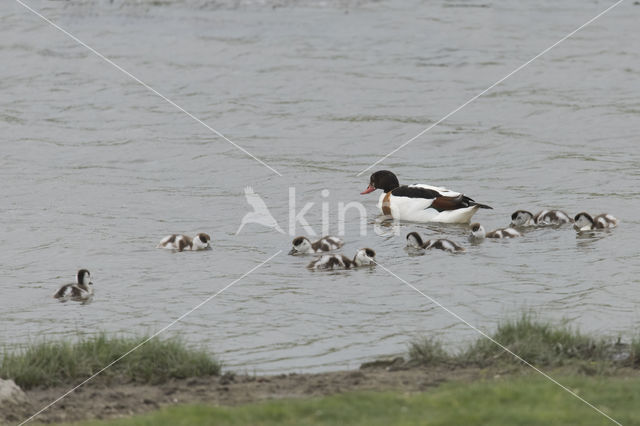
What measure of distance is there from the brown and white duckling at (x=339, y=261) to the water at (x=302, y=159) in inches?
8.0

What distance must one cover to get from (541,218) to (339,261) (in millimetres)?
2965

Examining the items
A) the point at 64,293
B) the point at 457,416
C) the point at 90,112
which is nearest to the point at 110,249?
the point at 64,293

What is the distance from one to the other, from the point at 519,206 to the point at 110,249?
17.3 ft

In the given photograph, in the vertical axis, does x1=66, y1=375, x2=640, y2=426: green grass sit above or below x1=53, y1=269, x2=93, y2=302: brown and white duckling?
below

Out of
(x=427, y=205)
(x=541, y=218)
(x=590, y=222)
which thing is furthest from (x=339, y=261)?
Result: (x=590, y=222)

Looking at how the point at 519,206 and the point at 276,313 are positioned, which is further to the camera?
the point at 519,206

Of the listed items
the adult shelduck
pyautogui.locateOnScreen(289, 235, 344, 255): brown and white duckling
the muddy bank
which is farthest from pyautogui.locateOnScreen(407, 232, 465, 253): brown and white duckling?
the muddy bank

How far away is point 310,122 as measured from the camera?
1841 centimetres

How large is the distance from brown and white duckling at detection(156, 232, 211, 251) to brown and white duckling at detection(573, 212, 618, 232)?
423 centimetres

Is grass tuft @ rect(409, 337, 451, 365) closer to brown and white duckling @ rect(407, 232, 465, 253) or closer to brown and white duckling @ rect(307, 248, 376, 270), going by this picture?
brown and white duckling @ rect(307, 248, 376, 270)

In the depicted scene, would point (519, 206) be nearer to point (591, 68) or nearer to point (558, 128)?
point (558, 128)

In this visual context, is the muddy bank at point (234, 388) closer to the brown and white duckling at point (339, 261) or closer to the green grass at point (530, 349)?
the green grass at point (530, 349)

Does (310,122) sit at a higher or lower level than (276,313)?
higher

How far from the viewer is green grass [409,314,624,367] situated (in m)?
7.15
